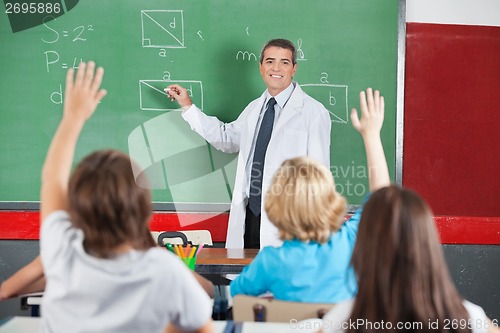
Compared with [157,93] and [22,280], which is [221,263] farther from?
[157,93]

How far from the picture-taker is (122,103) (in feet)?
12.1

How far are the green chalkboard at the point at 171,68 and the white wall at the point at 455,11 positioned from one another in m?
0.21

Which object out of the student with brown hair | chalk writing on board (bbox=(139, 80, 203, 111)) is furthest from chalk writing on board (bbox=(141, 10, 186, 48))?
the student with brown hair

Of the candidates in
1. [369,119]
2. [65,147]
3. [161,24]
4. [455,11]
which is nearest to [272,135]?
[161,24]

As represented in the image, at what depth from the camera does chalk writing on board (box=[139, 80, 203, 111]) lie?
3.69 meters

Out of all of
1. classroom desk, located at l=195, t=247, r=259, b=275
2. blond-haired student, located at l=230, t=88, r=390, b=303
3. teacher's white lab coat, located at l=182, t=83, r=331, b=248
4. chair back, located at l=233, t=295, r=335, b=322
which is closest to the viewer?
chair back, located at l=233, t=295, r=335, b=322

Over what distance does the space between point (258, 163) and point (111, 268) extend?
8.09 ft

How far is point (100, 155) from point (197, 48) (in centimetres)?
252

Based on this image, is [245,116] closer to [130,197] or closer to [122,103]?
[122,103]

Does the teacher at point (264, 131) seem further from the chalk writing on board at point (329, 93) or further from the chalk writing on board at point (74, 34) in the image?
the chalk writing on board at point (74, 34)

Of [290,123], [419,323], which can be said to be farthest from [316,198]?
[290,123]

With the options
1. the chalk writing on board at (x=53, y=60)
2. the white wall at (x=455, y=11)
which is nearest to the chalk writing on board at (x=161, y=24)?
the chalk writing on board at (x=53, y=60)

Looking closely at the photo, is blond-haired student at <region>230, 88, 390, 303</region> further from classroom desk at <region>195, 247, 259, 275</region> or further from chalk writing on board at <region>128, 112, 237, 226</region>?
chalk writing on board at <region>128, 112, 237, 226</region>

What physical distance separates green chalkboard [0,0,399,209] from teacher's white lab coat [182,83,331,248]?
0.08m
